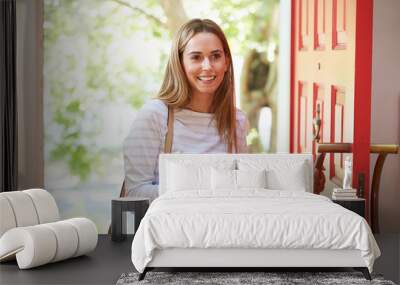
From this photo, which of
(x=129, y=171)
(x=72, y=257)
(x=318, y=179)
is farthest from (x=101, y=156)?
(x=318, y=179)

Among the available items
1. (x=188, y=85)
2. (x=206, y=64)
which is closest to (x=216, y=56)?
(x=206, y=64)

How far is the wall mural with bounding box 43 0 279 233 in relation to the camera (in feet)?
23.6

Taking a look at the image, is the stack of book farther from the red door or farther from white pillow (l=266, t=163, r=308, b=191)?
white pillow (l=266, t=163, r=308, b=191)

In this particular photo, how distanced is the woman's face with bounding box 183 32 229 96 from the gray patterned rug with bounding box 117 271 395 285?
7.26 ft

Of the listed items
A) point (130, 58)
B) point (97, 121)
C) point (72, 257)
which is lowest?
point (72, 257)

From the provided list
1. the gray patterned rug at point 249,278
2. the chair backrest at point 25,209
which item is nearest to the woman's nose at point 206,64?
the chair backrest at point 25,209

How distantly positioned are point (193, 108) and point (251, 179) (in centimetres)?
99

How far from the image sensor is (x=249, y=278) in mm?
5125

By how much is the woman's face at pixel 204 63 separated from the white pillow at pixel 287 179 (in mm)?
1019

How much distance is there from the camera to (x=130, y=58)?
23.9 feet

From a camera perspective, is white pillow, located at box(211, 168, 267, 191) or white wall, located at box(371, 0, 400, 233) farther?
white wall, located at box(371, 0, 400, 233)

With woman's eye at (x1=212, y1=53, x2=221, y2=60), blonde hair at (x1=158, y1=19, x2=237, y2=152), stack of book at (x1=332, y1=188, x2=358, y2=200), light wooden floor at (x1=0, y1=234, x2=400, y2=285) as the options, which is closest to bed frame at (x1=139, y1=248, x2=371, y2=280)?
light wooden floor at (x1=0, y1=234, x2=400, y2=285)

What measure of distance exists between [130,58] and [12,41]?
1.11 meters

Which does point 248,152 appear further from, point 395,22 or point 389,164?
point 395,22
